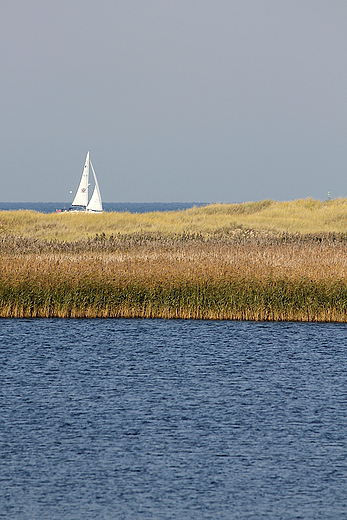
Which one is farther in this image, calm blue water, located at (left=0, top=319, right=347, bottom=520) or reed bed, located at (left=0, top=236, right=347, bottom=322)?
reed bed, located at (left=0, top=236, right=347, bottom=322)

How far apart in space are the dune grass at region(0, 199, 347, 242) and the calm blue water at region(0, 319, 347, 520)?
80.6 feet

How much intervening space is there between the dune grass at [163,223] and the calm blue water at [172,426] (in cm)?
2456

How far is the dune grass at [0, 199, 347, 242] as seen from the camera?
45.7 m

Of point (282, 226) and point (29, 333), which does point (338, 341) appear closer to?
point (29, 333)

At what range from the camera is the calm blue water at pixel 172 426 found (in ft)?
30.3

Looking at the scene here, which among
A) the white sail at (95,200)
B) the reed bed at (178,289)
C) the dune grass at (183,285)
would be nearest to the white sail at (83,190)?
the white sail at (95,200)

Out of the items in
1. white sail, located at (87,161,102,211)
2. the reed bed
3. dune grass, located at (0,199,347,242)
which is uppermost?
white sail, located at (87,161,102,211)

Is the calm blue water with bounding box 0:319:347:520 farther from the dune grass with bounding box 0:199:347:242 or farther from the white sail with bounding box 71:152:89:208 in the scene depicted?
the white sail with bounding box 71:152:89:208

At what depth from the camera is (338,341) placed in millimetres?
20047

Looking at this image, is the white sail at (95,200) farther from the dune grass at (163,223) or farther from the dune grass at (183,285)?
the dune grass at (183,285)

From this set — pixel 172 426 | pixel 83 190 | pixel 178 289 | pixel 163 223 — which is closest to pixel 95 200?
pixel 83 190

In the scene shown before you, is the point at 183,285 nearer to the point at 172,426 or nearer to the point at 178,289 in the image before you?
the point at 178,289

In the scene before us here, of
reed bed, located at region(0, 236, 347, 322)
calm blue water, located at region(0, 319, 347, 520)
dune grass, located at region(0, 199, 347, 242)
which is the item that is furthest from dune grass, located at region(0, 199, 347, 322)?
dune grass, located at region(0, 199, 347, 242)

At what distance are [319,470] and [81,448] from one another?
12.2 ft
